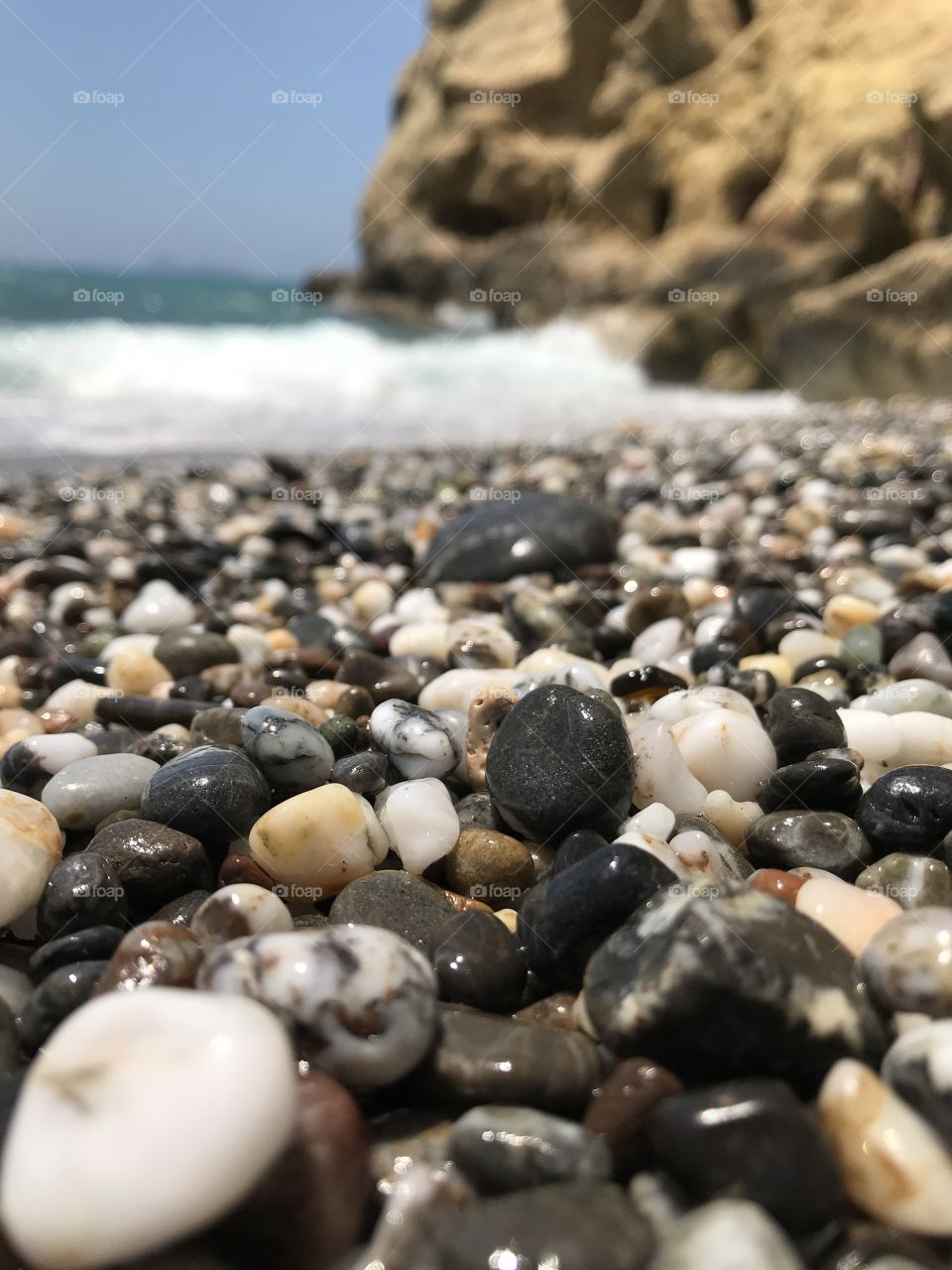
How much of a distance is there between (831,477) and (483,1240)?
4413 millimetres

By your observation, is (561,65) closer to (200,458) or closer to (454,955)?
(200,458)

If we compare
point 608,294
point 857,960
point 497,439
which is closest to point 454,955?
point 857,960

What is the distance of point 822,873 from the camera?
154 cm

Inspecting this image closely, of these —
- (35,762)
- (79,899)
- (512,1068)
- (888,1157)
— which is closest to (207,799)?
(79,899)

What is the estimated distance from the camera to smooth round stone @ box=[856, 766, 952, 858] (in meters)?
1.61

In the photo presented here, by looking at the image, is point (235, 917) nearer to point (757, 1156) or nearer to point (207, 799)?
point (207, 799)

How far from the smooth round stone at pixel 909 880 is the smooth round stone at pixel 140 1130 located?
1028mm

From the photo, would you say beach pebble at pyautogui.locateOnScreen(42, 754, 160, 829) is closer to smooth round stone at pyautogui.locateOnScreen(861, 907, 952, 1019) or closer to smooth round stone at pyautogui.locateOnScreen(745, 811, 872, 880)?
smooth round stone at pyautogui.locateOnScreen(745, 811, 872, 880)

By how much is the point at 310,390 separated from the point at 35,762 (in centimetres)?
1108

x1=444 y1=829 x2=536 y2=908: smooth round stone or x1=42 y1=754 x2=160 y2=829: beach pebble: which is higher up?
x1=42 y1=754 x2=160 y2=829: beach pebble

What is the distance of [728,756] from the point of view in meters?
1.84

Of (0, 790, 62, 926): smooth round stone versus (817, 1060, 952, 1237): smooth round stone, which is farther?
(0, 790, 62, 926): smooth round stone

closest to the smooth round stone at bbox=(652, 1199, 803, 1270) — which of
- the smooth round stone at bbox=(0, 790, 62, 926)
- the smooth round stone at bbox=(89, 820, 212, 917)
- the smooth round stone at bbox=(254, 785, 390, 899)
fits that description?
the smooth round stone at bbox=(254, 785, 390, 899)

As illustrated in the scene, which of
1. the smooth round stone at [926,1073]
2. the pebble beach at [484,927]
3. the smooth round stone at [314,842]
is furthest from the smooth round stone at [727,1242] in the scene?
the smooth round stone at [314,842]
